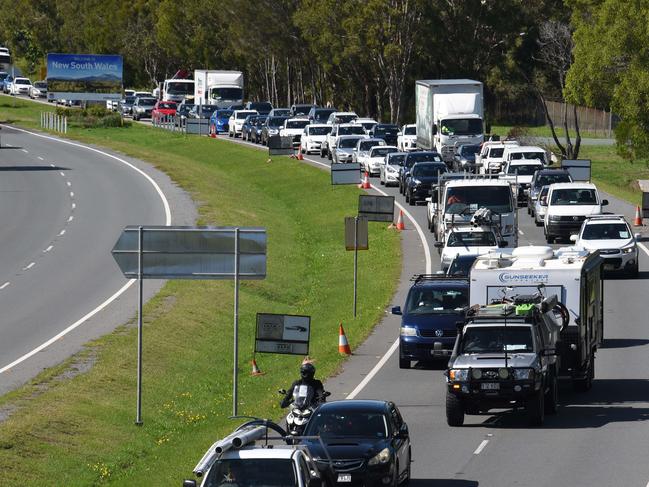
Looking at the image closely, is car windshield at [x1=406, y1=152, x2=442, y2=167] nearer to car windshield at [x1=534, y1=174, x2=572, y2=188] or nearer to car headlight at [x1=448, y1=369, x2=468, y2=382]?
car windshield at [x1=534, y1=174, x2=572, y2=188]

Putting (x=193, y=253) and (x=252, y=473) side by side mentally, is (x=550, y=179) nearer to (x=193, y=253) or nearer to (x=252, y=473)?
(x=193, y=253)

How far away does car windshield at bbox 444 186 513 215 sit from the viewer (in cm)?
4494

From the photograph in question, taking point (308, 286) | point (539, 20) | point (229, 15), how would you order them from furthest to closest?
point (229, 15), point (539, 20), point (308, 286)

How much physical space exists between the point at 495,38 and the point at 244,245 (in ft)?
260

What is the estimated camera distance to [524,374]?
77.2 feet

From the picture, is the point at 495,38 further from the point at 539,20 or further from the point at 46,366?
the point at 46,366

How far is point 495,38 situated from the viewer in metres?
102

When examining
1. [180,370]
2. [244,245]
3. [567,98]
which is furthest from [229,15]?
[244,245]

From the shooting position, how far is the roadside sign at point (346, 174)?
5684cm

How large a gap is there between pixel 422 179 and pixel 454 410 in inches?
1403

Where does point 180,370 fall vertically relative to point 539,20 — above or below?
below

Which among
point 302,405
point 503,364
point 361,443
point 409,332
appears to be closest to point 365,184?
point 409,332

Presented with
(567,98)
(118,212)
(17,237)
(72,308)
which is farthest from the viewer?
(567,98)

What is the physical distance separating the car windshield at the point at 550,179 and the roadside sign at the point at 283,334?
32160 mm
